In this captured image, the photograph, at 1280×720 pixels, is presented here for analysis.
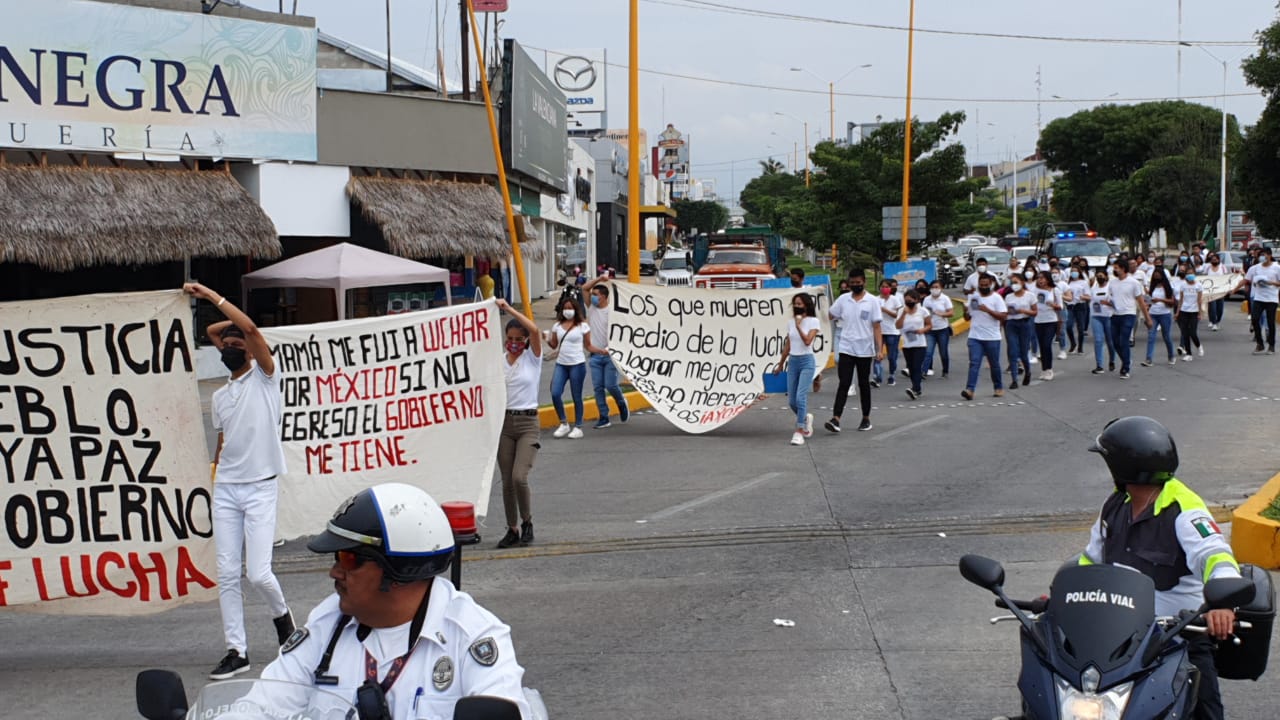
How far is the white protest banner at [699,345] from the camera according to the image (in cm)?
1627

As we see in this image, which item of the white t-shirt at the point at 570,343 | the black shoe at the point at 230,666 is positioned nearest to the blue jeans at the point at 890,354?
the white t-shirt at the point at 570,343

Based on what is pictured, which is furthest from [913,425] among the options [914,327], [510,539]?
[510,539]

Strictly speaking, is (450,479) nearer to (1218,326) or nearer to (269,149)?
(269,149)

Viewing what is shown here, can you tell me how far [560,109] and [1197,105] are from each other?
63418 millimetres


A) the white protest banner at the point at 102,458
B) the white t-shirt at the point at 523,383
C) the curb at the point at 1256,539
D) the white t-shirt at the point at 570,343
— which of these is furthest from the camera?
the white t-shirt at the point at 570,343

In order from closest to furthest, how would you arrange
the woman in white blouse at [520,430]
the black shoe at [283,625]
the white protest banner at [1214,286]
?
the black shoe at [283,625] < the woman in white blouse at [520,430] < the white protest banner at [1214,286]

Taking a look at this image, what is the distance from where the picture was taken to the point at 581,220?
6303 cm

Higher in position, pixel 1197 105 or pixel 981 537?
pixel 1197 105

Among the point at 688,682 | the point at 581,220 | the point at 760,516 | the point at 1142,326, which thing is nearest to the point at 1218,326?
the point at 1142,326

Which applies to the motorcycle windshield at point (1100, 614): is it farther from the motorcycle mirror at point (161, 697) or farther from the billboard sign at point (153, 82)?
the billboard sign at point (153, 82)

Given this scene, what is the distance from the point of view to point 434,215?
26938 millimetres

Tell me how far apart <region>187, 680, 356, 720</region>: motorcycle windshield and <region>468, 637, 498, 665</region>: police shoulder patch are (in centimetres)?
34

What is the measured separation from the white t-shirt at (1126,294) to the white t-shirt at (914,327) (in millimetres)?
2969

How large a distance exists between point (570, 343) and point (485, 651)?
12.5 meters
